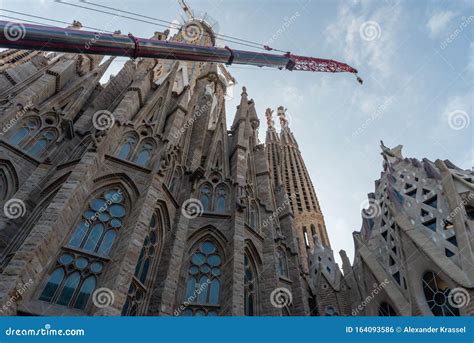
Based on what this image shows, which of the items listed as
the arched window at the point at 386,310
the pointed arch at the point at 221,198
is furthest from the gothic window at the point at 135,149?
the arched window at the point at 386,310

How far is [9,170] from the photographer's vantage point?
11297 mm

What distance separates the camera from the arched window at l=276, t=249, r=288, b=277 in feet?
52.2

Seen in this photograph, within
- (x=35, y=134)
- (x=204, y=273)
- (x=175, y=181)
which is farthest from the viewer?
(x=175, y=181)

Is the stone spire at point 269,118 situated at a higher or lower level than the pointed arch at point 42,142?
higher

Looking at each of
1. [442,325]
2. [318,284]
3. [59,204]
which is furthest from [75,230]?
[318,284]

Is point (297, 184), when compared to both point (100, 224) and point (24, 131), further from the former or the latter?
point (100, 224)

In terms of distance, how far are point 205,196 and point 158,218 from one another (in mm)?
2911

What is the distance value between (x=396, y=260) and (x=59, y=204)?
1354 centimetres

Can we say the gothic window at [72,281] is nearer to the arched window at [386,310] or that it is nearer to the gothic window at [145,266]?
the gothic window at [145,266]

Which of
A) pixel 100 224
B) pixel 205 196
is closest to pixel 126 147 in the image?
pixel 100 224

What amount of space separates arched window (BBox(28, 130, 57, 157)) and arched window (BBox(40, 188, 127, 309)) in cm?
341

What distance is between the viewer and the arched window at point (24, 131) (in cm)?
1198

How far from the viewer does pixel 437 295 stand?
12445mm

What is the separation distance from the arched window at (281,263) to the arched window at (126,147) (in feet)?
27.4
